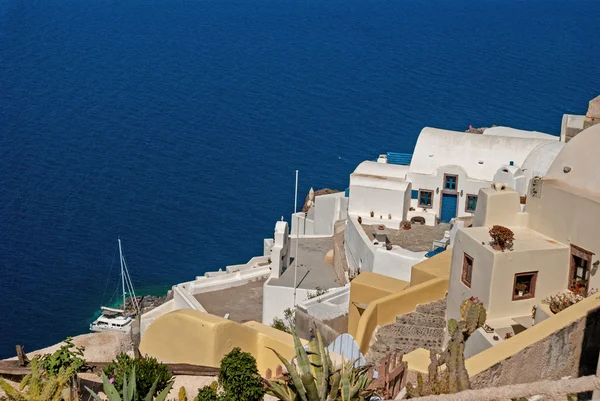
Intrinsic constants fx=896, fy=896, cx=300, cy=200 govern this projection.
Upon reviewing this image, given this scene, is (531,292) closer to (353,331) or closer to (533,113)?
(353,331)

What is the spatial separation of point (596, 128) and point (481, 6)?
536ft

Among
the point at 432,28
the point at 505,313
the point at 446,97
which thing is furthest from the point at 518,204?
the point at 432,28

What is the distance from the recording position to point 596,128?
22.6 m

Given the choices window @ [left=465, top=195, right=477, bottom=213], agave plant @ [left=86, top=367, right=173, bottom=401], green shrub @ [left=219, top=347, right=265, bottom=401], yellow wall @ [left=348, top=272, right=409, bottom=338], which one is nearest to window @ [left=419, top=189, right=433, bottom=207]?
window @ [left=465, top=195, right=477, bottom=213]

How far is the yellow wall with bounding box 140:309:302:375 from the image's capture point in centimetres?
1855

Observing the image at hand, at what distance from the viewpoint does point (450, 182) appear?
41.1m

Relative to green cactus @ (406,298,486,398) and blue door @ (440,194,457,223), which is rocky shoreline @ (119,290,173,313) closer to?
blue door @ (440,194,457,223)

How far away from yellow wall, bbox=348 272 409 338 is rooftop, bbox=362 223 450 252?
9.37 metres

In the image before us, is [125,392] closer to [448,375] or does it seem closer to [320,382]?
[320,382]

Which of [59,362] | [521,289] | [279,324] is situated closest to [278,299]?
[279,324]

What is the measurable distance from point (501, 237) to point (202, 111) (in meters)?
82.1

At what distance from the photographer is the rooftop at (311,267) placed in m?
38.3

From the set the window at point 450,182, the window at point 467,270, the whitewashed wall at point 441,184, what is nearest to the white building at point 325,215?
the whitewashed wall at point 441,184

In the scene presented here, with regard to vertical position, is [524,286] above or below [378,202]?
above
